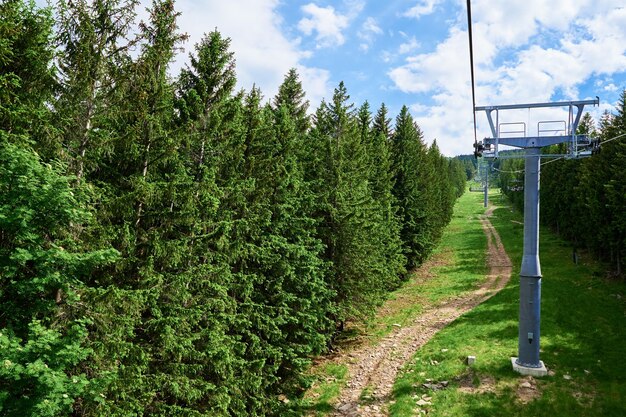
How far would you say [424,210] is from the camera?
119ft

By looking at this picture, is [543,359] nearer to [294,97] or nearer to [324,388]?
[324,388]

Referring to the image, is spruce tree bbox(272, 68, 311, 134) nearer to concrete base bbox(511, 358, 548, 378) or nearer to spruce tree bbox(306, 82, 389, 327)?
spruce tree bbox(306, 82, 389, 327)

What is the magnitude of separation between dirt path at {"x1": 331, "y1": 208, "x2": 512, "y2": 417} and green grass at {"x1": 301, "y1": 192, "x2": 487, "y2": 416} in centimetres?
47

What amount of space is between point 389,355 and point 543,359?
684 centimetres

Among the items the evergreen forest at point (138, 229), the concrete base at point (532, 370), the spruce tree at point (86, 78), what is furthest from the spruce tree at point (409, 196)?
the spruce tree at point (86, 78)

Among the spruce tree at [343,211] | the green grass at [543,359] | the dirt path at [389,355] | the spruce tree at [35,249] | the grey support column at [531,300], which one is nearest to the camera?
the spruce tree at [35,249]

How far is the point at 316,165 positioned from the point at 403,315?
11881 mm

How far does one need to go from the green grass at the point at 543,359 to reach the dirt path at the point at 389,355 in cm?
65

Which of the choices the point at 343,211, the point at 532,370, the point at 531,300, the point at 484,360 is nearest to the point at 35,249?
the point at 343,211

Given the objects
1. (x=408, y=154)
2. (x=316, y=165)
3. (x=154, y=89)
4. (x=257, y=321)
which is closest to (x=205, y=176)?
(x=154, y=89)

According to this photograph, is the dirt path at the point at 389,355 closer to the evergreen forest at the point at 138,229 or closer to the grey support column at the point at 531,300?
the evergreen forest at the point at 138,229

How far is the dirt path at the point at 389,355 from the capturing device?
15.7m

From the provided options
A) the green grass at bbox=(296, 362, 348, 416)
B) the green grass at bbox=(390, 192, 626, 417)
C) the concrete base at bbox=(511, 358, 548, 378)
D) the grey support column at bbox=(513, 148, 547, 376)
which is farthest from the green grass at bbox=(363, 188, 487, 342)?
the grey support column at bbox=(513, 148, 547, 376)

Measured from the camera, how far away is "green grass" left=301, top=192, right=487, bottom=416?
17348 millimetres
